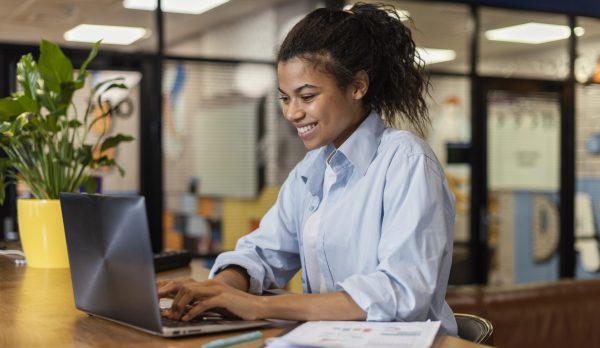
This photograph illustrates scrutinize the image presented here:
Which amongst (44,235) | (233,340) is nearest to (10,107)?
(44,235)

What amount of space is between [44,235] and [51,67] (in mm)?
481

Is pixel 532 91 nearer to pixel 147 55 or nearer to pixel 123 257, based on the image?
pixel 147 55

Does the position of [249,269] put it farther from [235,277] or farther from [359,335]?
[359,335]

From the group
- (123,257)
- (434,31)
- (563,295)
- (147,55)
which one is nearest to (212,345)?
(123,257)


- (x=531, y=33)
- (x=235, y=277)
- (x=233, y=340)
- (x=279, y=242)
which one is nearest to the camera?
(x=233, y=340)

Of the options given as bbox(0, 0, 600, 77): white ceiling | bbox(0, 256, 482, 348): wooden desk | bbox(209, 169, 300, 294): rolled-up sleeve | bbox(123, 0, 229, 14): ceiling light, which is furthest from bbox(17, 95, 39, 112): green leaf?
bbox(123, 0, 229, 14): ceiling light

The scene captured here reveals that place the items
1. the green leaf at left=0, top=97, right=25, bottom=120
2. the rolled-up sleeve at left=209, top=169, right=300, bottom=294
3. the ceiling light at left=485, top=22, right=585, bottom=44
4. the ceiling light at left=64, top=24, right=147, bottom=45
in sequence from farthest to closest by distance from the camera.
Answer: the ceiling light at left=485, top=22, right=585, bottom=44, the ceiling light at left=64, top=24, right=147, bottom=45, the green leaf at left=0, top=97, right=25, bottom=120, the rolled-up sleeve at left=209, top=169, right=300, bottom=294

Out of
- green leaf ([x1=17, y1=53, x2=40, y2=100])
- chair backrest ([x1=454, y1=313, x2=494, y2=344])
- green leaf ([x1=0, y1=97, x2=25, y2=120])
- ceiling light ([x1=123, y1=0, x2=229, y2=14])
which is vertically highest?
ceiling light ([x1=123, y1=0, x2=229, y2=14])

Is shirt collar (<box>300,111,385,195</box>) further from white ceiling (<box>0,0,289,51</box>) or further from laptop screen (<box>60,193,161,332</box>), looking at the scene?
white ceiling (<box>0,0,289,51</box>)

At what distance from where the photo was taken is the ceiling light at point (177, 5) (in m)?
5.20

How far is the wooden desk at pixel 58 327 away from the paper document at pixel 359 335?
1.5 inches

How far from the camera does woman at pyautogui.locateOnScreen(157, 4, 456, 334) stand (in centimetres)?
149

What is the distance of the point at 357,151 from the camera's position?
1.74 metres

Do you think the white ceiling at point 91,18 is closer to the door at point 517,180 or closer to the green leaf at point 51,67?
the door at point 517,180
